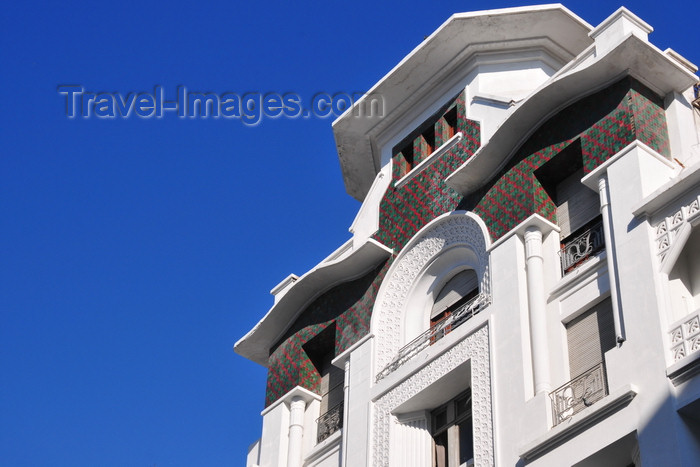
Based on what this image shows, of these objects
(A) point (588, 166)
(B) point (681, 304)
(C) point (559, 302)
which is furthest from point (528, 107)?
(B) point (681, 304)

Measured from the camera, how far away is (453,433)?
18.6 m

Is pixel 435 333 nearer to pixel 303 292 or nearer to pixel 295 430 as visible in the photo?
pixel 295 430

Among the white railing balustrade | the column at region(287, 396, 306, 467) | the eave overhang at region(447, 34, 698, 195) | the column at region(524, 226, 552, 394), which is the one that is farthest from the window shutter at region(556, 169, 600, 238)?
the column at region(287, 396, 306, 467)

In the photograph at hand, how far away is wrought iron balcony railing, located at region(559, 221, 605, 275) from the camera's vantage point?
17484 mm

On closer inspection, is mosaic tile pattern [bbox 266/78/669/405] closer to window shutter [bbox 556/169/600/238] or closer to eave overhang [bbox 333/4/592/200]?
window shutter [bbox 556/169/600/238]

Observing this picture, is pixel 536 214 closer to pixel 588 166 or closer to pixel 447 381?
→ pixel 588 166

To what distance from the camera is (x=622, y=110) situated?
698 inches

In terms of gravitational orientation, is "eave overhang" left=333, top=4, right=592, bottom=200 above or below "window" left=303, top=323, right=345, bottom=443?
above

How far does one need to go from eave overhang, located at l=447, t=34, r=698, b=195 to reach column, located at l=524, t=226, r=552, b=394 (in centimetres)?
174

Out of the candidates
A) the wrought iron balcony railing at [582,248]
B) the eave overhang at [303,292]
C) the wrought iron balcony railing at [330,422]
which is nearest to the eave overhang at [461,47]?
the eave overhang at [303,292]

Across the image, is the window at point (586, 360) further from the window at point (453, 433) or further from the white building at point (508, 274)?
A: the window at point (453, 433)

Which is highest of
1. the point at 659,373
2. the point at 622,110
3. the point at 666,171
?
the point at 622,110

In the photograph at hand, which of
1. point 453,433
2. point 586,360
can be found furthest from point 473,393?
point 586,360

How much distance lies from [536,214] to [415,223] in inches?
133
